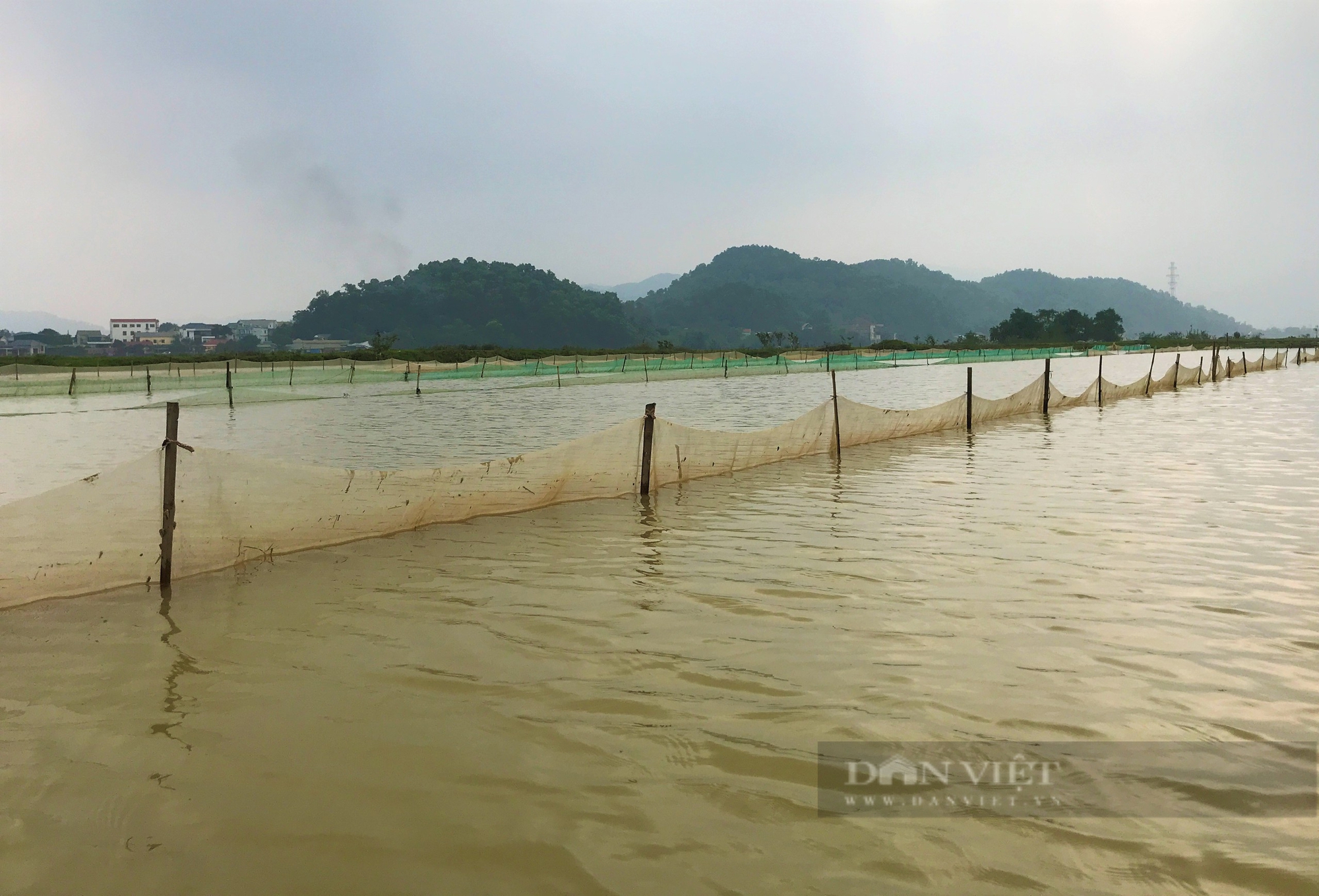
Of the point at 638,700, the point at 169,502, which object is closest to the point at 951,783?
the point at 638,700

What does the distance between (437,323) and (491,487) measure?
558 feet

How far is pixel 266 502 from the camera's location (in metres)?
8.52

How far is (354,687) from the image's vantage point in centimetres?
524

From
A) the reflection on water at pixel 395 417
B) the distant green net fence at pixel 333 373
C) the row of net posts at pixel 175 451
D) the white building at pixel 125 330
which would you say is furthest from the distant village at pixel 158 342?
the row of net posts at pixel 175 451

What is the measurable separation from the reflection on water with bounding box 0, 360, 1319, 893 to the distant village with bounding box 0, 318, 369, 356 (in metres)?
139

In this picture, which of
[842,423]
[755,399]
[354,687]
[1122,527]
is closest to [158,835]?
[354,687]

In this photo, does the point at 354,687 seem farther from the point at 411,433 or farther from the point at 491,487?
the point at 411,433

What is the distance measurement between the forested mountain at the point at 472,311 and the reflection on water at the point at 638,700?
162 meters

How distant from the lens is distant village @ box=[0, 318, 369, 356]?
495 feet

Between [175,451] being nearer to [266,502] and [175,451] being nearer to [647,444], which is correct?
[266,502]

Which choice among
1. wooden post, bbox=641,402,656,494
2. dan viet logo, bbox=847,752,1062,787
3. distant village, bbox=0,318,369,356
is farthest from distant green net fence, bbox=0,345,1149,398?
distant village, bbox=0,318,369,356

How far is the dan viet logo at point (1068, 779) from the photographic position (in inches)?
145

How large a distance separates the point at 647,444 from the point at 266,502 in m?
5.36

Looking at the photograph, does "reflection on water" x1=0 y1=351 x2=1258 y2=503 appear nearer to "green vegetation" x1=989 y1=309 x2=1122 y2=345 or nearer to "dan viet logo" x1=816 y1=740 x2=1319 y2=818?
"dan viet logo" x1=816 y1=740 x2=1319 y2=818
